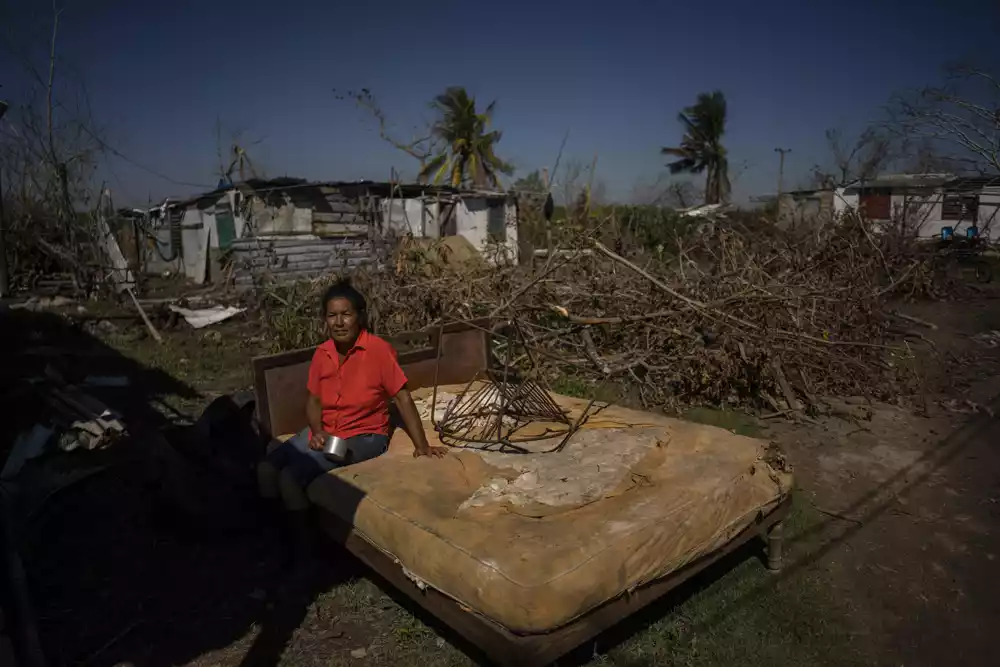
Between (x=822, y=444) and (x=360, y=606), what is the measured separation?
4.11m

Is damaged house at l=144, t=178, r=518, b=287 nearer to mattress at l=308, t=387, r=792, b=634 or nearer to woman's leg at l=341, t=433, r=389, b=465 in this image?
woman's leg at l=341, t=433, r=389, b=465

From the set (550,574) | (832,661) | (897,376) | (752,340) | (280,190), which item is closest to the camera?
(550,574)

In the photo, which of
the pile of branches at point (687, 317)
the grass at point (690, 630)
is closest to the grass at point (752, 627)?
the grass at point (690, 630)

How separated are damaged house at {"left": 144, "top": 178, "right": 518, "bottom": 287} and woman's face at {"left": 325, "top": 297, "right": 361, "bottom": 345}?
9997 mm

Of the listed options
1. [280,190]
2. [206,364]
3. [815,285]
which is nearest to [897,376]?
[815,285]

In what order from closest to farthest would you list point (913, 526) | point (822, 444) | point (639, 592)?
1. point (639, 592)
2. point (913, 526)
3. point (822, 444)

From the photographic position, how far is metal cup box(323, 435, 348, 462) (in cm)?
349

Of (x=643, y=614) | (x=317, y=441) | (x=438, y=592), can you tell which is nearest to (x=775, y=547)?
(x=643, y=614)

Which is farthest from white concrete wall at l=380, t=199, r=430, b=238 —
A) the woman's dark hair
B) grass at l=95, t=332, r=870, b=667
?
grass at l=95, t=332, r=870, b=667

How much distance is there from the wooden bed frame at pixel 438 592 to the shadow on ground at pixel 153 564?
51cm

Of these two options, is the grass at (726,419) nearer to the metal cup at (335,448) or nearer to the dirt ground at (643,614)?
the dirt ground at (643,614)

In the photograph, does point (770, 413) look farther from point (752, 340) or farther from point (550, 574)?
point (550, 574)

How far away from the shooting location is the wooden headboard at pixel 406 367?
4004 mm

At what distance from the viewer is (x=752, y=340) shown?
594 centimetres
